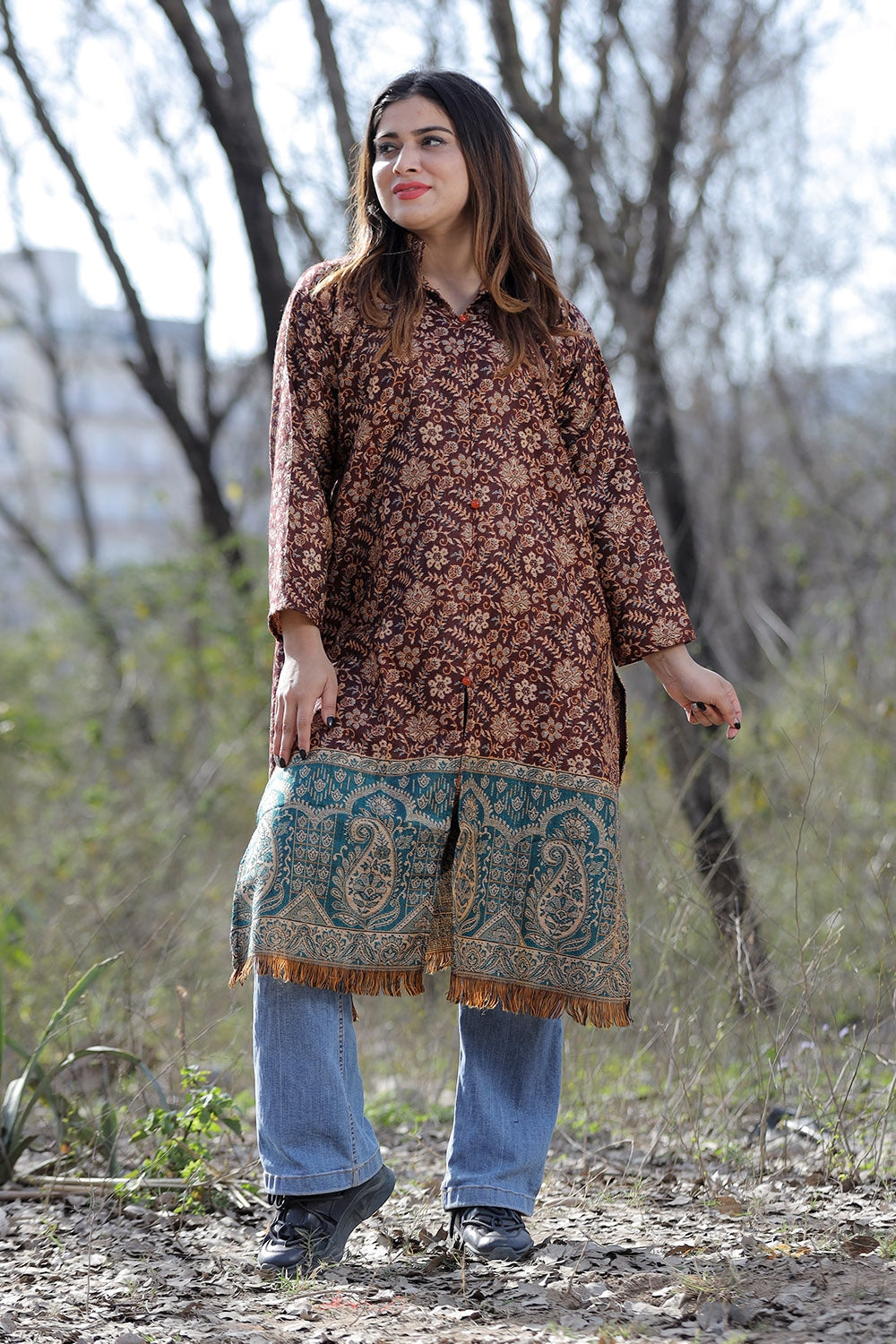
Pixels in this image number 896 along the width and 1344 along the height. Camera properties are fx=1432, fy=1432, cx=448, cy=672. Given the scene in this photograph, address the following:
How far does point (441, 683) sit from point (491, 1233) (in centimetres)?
102

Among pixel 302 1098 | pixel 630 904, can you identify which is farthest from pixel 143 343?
pixel 302 1098

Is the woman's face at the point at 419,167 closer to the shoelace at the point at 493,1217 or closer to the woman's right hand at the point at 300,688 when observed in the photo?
the woman's right hand at the point at 300,688

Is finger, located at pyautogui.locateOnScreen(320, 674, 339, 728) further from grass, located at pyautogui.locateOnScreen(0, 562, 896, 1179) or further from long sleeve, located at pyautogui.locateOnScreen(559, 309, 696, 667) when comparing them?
grass, located at pyautogui.locateOnScreen(0, 562, 896, 1179)

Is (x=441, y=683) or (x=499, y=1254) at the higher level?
(x=441, y=683)

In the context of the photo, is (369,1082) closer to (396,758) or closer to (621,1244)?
(621,1244)

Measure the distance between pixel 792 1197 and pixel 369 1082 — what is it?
194cm

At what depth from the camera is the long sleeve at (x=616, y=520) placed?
9.21ft

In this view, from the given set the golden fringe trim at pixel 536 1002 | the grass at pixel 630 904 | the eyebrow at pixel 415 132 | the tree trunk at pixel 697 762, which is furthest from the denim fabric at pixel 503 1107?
the eyebrow at pixel 415 132

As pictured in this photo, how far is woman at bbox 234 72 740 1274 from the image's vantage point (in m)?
2.55

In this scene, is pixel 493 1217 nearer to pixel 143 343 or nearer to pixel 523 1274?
pixel 523 1274

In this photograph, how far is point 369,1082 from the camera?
15.2 ft

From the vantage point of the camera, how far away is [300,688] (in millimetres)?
2551

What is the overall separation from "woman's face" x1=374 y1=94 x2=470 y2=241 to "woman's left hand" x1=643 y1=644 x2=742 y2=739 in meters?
0.96

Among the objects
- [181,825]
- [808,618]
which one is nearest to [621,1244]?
[181,825]
